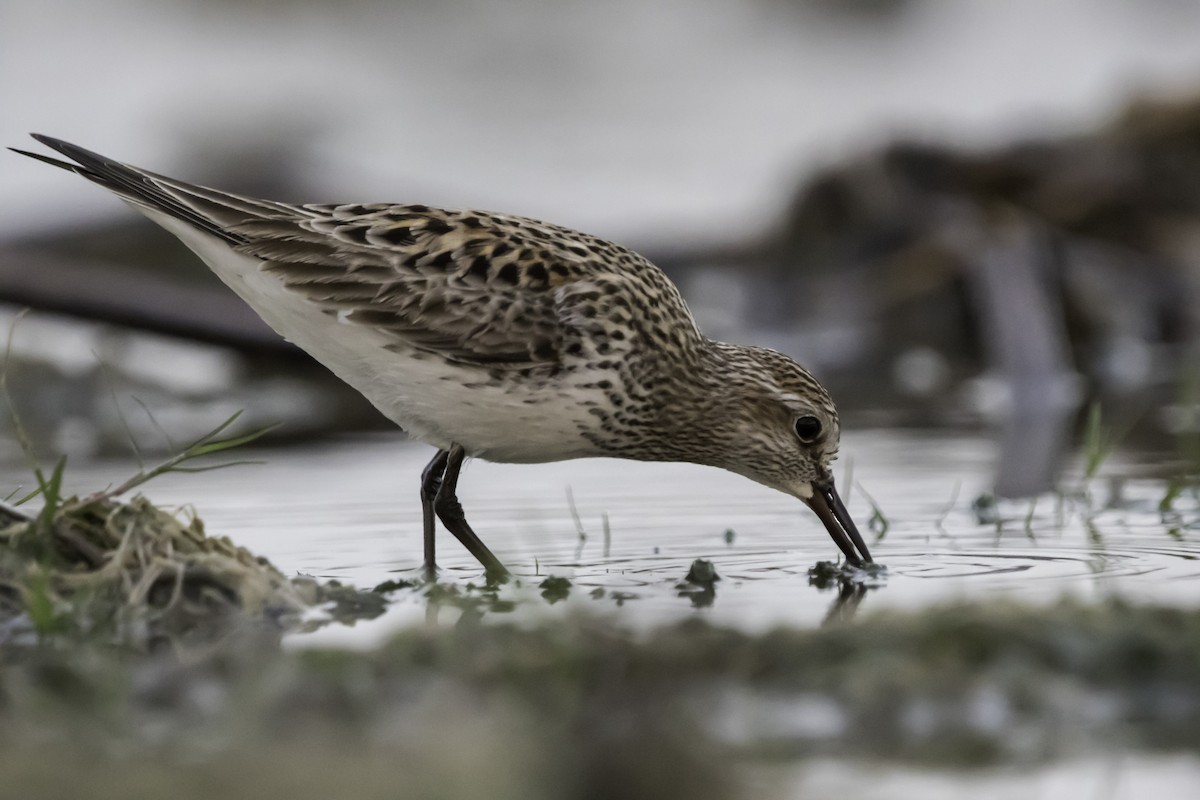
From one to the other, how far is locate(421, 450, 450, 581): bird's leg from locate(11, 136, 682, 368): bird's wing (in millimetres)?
474

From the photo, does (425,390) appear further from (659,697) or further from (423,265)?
(659,697)

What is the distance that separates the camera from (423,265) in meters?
5.25

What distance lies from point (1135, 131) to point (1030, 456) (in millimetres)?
5734

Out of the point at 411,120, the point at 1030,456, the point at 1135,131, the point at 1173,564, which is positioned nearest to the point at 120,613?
the point at 1173,564

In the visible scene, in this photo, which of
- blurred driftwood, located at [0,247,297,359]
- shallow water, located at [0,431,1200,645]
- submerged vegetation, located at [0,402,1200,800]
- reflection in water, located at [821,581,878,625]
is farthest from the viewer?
blurred driftwood, located at [0,247,297,359]

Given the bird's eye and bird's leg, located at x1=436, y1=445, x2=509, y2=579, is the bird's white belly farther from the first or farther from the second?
the bird's eye

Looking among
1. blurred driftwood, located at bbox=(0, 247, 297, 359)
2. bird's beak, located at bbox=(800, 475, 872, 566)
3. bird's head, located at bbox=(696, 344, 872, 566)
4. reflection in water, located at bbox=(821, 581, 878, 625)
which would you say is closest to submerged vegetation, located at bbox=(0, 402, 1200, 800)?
reflection in water, located at bbox=(821, 581, 878, 625)

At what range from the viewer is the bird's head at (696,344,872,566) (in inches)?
215

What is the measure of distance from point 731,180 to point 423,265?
39.5 feet

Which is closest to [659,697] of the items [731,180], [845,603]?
[845,603]

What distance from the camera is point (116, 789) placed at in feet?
8.54

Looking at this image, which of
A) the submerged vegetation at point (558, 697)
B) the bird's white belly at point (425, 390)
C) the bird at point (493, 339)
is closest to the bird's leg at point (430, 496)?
the bird at point (493, 339)

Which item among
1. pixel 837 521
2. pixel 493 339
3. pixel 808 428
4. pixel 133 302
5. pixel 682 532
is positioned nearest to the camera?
pixel 493 339

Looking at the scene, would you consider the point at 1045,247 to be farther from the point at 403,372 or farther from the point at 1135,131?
the point at 403,372
